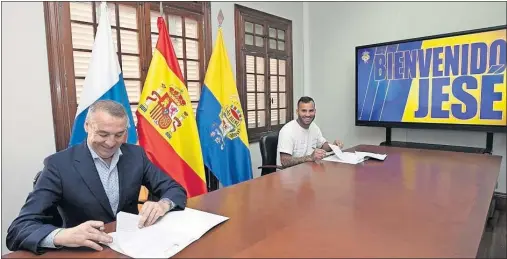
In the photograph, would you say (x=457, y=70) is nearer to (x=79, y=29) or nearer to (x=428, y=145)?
(x=428, y=145)

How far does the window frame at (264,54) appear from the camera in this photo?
340cm

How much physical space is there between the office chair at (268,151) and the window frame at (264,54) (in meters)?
0.88

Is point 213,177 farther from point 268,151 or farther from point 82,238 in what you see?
point 82,238

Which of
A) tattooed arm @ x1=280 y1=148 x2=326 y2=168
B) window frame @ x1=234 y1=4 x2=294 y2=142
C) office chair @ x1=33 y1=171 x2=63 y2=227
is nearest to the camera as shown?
office chair @ x1=33 y1=171 x2=63 y2=227

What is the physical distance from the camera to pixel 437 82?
313 centimetres

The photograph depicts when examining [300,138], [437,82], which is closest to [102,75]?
[300,138]

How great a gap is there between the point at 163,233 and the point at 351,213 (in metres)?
0.69

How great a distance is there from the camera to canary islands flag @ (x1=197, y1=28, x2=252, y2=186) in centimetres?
287

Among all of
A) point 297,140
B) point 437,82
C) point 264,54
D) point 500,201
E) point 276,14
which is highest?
point 276,14

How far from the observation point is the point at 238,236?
107 centimetres

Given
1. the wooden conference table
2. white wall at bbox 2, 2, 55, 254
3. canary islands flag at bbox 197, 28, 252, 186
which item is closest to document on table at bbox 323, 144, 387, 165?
the wooden conference table

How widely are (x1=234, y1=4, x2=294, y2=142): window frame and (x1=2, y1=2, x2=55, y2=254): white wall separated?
1.76m

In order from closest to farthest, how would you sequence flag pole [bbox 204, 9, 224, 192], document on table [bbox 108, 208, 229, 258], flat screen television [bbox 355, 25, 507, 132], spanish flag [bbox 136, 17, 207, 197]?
1. document on table [bbox 108, 208, 229, 258]
2. spanish flag [bbox 136, 17, 207, 197]
3. flat screen television [bbox 355, 25, 507, 132]
4. flag pole [bbox 204, 9, 224, 192]

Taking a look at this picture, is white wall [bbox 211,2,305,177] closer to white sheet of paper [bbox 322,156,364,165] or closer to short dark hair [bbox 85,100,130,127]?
white sheet of paper [bbox 322,156,364,165]
